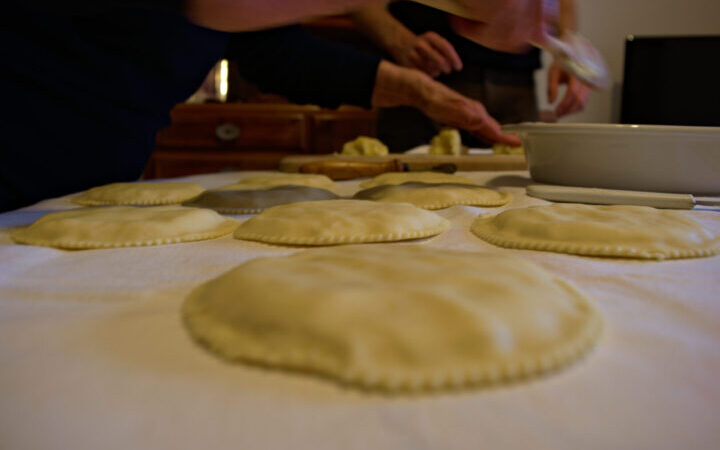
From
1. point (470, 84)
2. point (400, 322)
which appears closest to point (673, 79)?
point (470, 84)

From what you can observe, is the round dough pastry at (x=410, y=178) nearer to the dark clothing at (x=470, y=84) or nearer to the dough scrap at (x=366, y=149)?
the dough scrap at (x=366, y=149)

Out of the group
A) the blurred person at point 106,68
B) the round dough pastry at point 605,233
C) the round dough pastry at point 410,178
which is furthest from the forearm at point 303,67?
the round dough pastry at point 605,233

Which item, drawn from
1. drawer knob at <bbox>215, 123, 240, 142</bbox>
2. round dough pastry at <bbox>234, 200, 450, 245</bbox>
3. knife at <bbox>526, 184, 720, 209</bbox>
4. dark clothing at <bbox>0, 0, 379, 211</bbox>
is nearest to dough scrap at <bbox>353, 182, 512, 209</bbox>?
knife at <bbox>526, 184, 720, 209</bbox>

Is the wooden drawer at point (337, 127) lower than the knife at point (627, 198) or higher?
higher

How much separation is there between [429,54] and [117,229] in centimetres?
178

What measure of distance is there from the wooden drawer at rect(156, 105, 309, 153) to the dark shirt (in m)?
1.14

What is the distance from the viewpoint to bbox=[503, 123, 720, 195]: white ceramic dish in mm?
1223

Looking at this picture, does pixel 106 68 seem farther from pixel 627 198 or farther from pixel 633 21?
pixel 633 21

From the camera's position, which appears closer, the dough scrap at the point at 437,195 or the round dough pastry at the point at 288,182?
the dough scrap at the point at 437,195

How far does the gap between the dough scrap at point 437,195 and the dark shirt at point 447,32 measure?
1903 millimetres

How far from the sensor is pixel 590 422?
384mm

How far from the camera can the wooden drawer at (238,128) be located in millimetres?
3883

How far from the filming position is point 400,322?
17.5 inches

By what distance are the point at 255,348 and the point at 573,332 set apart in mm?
291
